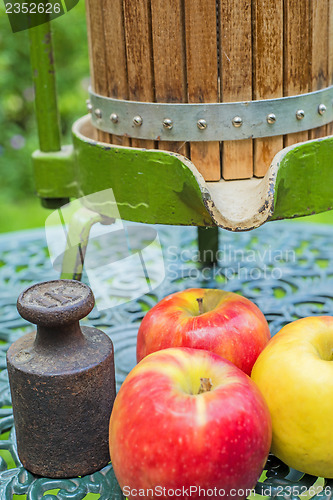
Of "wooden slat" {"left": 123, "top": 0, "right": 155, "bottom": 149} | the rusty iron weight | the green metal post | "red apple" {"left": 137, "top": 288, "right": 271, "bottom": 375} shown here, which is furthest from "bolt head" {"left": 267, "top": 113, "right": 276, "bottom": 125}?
the green metal post

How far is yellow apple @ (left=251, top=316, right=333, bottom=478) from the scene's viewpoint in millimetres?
1022

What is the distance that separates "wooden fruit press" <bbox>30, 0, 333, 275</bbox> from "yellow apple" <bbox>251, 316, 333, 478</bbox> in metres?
0.24

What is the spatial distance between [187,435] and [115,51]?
2.51 feet

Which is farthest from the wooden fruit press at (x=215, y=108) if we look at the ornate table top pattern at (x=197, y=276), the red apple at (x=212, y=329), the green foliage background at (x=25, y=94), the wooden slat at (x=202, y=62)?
the green foliage background at (x=25, y=94)

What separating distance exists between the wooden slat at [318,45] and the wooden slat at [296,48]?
0.01 meters

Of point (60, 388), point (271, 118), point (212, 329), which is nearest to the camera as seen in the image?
point (60, 388)

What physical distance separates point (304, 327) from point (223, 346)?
145 millimetres

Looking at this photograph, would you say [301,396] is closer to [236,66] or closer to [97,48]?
[236,66]

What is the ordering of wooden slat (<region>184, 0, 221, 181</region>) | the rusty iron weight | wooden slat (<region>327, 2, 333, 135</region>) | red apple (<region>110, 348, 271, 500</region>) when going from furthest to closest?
wooden slat (<region>327, 2, 333, 135</region>) < wooden slat (<region>184, 0, 221, 181</region>) < the rusty iron weight < red apple (<region>110, 348, 271, 500</region>)

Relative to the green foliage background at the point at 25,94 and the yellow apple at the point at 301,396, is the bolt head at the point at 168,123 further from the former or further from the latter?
the green foliage background at the point at 25,94

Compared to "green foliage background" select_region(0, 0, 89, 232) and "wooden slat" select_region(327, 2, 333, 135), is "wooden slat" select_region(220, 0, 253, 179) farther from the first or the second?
"green foliage background" select_region(0, 0, 89, 232)

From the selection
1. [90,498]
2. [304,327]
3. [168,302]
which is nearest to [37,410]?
[168,302]

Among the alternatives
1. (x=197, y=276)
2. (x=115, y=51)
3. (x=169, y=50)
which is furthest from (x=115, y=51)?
(x=197, y=276)

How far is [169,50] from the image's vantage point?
1.24 meters
